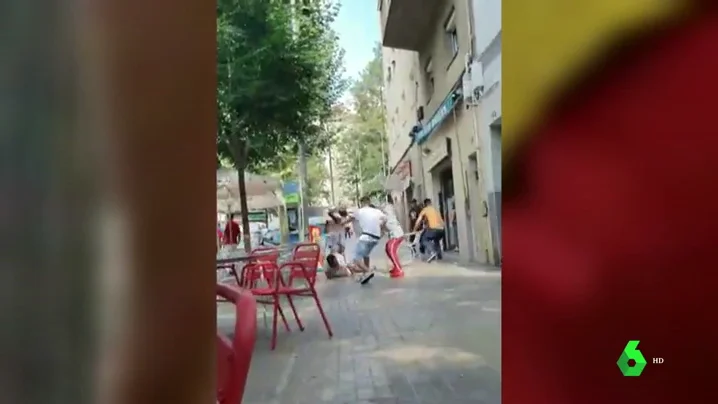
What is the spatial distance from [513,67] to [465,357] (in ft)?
5.32

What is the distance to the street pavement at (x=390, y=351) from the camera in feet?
7.50

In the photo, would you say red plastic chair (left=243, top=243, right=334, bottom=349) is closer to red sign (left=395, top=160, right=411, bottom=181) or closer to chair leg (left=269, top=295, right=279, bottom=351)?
chair leg (left=269, top=295, right=279, bottom=351)

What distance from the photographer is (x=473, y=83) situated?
4371mm

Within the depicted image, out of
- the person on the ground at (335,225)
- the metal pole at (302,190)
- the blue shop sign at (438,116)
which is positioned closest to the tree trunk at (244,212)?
the metal pole at (302,190)

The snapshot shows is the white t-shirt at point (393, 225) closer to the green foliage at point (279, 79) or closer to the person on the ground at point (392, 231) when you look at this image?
the person on the ground at point (392, 231)

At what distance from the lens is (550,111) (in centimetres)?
142

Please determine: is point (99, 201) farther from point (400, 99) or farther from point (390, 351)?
point (400, 99)

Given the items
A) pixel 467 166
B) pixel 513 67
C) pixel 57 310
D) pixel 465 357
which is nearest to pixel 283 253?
pixel 465 357

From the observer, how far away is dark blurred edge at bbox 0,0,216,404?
962 mm

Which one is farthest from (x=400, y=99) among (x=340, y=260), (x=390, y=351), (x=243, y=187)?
(x=390, y=351)

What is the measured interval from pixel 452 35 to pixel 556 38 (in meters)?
3.61

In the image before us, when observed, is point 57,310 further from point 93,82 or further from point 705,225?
point 705,225

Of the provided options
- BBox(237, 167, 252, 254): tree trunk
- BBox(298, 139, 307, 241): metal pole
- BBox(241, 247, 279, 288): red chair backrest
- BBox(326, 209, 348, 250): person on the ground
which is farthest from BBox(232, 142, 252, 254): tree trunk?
BBox(326, 209, 348, 250): person on the ground

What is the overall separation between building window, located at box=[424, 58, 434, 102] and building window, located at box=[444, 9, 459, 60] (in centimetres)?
33
